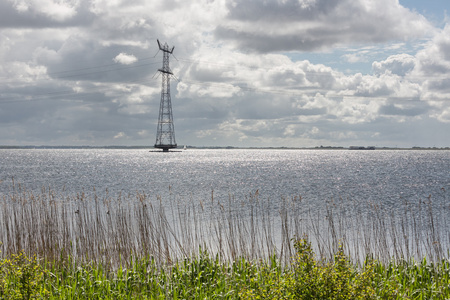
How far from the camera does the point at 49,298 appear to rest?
948 cm

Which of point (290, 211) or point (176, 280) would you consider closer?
point (176, 280)

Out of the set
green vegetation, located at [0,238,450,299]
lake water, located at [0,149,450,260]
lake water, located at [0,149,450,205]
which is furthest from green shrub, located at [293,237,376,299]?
lake water, located at [0,149,450,205]

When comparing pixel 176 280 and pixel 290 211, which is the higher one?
pixel 176 280

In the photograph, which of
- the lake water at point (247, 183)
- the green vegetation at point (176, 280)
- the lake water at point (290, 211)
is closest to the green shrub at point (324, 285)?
the green vegetation at point (176, 280)

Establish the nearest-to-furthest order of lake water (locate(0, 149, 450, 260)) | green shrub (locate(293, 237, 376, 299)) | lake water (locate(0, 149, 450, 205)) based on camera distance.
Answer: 1. green shrub (locate(293, 237, 376, 299))
2. lake water (locate(0, 149, 450, 260))
3. lake water (locate(0, 149, 450, 205))

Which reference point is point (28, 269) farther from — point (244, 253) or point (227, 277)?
point (244, 253)

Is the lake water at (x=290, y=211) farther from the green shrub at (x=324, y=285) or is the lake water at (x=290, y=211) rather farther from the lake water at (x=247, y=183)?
the green shrub at (x=324, y=285)

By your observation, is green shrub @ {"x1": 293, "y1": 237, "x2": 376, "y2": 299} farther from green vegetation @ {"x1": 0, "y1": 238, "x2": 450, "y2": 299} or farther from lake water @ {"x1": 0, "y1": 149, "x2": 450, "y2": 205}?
lake water @ {"x1": 0, "y1": 149, "x2": 450, "y2": 205}

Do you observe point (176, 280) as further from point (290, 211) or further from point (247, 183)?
point (247, 183)

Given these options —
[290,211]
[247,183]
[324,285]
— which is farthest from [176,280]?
[247,183]

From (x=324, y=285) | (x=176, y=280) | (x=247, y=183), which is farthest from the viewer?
(x=247, y=183)

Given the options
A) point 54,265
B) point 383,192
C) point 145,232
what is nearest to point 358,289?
point 145,232

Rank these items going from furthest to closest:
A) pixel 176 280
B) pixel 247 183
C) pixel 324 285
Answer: pixel 247 183 < pixel 176 280 < pixel 324 285

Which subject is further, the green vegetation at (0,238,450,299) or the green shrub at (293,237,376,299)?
the green vegetation at (0,238,450,299)
